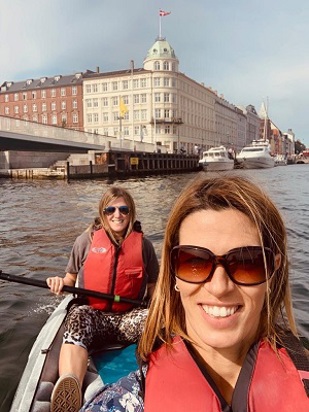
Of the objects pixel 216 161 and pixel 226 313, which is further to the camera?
pixel 216 161

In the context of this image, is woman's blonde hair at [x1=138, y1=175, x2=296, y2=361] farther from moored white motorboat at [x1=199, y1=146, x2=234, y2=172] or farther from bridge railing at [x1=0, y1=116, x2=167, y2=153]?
moored white motorboat at [x1=199, y1=146, x2=234, y2=172]

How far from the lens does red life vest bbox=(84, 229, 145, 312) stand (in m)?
3.98

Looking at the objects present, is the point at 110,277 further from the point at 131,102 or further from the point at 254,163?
the point at 131,102

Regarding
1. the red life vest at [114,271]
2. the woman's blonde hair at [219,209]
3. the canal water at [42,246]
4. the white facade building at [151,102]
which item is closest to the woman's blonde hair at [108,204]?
the red life vest at [114,271]

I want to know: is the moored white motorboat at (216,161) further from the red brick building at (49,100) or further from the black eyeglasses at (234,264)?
the black eyeglasses at (234,264)

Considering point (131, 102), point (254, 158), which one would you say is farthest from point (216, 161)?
point (131, 102)

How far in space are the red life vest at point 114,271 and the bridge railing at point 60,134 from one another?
28.4 m

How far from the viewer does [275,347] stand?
5.30 ft

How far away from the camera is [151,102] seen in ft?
237

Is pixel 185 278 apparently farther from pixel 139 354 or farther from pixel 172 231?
pixel 139 354

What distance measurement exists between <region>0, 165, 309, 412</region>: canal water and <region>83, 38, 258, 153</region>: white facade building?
52.2 meters

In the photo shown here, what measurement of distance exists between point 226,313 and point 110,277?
2.63 meters

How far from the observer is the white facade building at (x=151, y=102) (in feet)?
236

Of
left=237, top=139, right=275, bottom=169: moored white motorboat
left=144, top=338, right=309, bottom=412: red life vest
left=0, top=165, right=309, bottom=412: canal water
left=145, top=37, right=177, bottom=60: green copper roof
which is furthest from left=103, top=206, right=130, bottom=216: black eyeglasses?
left=145, top=37, right=177, bottom=60: green copper roof
